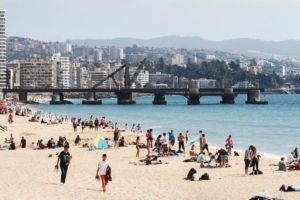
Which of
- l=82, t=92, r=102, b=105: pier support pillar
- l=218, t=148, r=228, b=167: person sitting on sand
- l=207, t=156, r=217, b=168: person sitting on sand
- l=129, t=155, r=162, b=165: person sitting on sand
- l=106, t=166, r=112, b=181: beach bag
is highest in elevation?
l=106, t=166, r=112, b=181: beach bag

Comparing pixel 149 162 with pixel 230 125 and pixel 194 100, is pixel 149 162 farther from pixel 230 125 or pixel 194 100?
pixel 194 100

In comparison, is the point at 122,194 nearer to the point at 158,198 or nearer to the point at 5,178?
the point at 158,198

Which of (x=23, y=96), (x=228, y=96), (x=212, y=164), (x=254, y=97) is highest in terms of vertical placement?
(x=212, y=164)

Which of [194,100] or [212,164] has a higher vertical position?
[212,164]

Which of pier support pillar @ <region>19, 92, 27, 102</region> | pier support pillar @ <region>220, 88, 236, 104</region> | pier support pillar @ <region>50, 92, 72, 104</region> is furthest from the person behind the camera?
pier support pillar @ <region>19, 92, 27, 102</region>

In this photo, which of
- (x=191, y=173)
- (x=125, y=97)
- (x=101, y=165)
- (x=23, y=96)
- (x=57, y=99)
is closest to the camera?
(x=101, y=165)

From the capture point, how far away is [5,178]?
58.2 feet

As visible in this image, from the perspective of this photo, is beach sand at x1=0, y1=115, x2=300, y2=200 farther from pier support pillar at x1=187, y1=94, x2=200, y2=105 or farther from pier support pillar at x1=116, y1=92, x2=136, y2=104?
pier support pillar at x1=116, y1=92, x2=136, y2=104

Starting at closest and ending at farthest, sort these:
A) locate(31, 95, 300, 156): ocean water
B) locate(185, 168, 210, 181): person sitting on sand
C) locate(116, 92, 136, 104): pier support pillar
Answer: locate(185, 168, 210, 181): person sitting on sand, locate(31, 95, 300, 156): ocean water, locate(116, 92, 136, 104): pier support pillar

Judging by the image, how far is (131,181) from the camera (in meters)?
17.9

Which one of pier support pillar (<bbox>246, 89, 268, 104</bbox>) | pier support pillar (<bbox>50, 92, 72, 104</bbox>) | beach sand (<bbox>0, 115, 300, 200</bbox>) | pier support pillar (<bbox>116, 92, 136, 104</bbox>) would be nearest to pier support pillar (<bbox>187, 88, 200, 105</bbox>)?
pier support pillar (<bbox>246, 89, 268, 104</bbox>)

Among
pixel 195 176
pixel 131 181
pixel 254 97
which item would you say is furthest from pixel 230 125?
pixel 254 97

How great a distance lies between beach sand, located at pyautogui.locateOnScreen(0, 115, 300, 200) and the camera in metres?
15.2

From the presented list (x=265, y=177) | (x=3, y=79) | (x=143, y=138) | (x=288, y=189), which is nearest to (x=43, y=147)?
(x=143, y=138)
